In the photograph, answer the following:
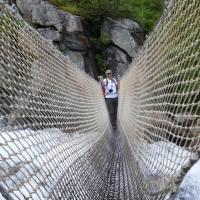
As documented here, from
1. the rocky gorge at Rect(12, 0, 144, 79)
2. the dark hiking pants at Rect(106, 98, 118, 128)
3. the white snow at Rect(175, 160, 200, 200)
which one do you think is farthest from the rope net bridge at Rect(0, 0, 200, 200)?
the rocky gorge at Rect(12, 0, 144, 79)

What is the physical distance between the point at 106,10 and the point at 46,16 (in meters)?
1.64

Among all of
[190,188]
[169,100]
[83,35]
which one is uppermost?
[83,35]

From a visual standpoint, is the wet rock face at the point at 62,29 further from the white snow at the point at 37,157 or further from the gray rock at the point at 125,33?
the white snow at the point at 37,157

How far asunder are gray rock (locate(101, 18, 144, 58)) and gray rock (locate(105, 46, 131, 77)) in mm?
153

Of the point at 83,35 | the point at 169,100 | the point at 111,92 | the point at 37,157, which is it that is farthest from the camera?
the point at 83,35

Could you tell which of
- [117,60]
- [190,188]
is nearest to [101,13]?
[117,60]

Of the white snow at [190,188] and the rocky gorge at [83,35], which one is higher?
the rocky gorge at [83,35]

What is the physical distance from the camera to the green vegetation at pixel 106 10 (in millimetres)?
13547

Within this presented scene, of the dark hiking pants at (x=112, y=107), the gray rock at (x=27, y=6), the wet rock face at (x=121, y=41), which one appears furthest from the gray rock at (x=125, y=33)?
the dark hiking pants at (x=112, y=107)

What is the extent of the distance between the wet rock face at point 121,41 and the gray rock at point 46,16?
4.01 feet

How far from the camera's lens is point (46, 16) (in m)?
12.8

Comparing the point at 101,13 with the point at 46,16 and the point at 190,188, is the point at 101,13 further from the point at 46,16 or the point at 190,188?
the point at 190,188

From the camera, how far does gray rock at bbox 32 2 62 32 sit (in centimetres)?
1275

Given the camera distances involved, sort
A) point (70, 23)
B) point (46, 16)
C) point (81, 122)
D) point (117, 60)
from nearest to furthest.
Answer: point (81, 122), point (46, 16), point (70, 23), point (117, 60)
